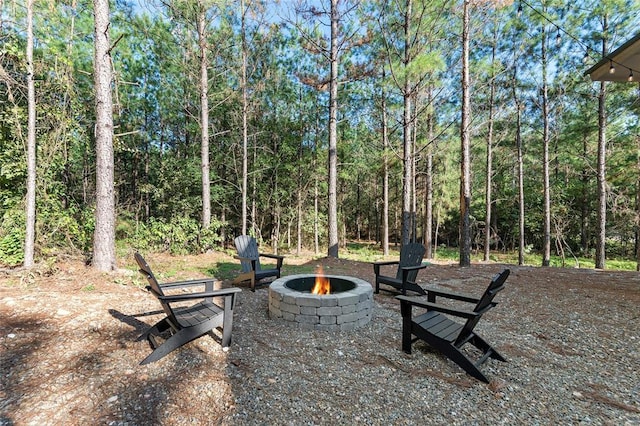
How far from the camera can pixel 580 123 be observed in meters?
10.3

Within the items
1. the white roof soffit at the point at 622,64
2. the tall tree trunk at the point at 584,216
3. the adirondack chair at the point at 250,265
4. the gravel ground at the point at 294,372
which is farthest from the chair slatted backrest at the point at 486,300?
the tall tree trunk at the point at 584,216

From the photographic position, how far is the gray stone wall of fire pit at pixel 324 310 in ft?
9.86

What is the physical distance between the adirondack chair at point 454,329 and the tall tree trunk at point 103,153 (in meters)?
4.69

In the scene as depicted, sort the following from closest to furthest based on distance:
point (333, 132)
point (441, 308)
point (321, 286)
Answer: point (441, 308) < point (321, 286) < point (333, 132)

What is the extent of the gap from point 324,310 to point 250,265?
6.74ft

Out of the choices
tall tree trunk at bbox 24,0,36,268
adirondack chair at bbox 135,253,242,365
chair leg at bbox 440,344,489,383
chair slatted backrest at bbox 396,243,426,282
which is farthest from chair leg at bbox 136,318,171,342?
tall tree trunk at bbox 24,0,36,268

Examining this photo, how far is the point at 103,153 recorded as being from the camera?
461cm

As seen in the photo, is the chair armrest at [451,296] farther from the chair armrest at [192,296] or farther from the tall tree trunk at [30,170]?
the tall tree trunk at [30,170]

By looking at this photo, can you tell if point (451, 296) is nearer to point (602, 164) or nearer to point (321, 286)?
point (321, 286)

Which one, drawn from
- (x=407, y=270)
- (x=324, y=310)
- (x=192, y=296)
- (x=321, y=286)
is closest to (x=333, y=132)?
(x=407, y=270)

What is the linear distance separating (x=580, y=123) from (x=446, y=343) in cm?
1258

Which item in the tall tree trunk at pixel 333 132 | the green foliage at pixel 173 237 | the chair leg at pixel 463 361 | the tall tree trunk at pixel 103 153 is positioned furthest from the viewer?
the tall tree trunk at pixel 333 132

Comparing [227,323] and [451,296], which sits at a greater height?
[451,296]

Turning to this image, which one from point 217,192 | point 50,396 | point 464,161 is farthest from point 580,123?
point 50,396
